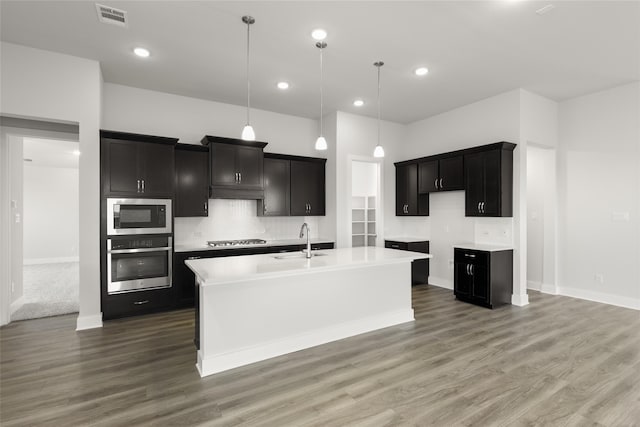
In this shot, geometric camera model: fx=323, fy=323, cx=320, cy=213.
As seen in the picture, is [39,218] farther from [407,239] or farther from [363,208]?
[407,239]

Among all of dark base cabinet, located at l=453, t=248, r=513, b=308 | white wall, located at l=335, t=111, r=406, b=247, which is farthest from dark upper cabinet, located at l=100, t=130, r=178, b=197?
dark base cabinet, located at l=453, t=248, r=513, b=308

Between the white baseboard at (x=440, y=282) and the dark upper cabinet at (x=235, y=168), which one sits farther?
the white baseboard at (x=440, y=282)

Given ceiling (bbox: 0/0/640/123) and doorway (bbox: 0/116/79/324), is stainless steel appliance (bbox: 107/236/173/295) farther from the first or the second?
ceiling (bbox: 0/0/640/123)

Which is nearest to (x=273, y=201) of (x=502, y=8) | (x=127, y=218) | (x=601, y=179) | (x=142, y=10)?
(x=127, y=218)

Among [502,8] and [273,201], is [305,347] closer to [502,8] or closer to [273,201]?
[273,201]

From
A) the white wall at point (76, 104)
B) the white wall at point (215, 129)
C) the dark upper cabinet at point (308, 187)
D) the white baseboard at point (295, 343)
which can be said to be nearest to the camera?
the white baseboard at point (295, 343)

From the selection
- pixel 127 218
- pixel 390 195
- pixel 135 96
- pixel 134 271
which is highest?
pixel 135 96

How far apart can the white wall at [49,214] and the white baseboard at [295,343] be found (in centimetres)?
897

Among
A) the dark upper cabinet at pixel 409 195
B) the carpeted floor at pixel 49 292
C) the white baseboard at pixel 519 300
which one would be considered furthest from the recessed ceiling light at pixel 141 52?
the white baseboard at pixel 519 300

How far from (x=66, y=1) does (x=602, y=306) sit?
7.23 m

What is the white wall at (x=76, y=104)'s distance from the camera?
138 inches

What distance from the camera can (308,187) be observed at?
5.84 m

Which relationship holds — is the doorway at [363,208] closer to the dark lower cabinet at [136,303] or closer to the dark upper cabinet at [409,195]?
the dark upper cabinet at [409,195]

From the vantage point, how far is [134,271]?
4133mm
